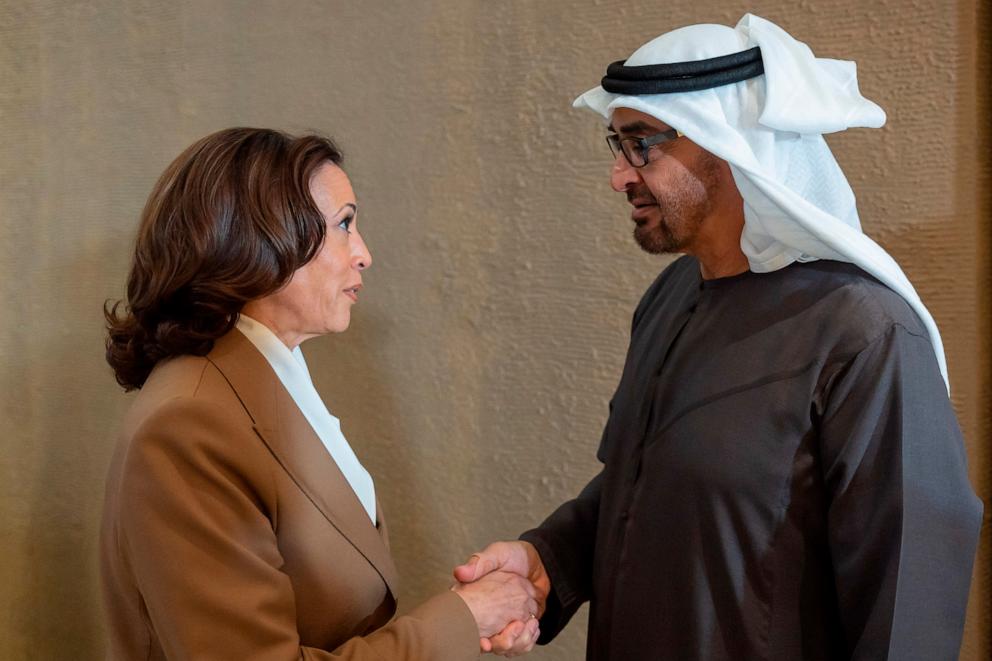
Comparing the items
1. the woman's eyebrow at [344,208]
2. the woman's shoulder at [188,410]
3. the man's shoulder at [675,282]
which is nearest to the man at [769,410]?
the man's shoulder at [675,282]

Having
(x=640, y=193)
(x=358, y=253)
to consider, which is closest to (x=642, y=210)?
(x=640, y=193)

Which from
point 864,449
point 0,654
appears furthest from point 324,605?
point 0,654

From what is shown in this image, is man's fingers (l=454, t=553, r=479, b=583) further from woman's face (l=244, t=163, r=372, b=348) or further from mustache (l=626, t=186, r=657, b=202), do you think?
mustache (l=626, t=186, r=657, b=202)

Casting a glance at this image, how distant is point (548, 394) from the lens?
2.76 m

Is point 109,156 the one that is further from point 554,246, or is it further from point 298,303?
point 298,303

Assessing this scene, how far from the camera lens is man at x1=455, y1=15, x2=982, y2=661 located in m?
1.51

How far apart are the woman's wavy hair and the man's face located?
2.07 feet

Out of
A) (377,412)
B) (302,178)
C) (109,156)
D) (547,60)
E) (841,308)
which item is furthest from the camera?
(109,156)

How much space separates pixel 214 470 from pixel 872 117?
1.24 metres

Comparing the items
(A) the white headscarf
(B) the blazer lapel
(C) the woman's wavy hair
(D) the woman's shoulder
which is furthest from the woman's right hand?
(A) the white headscarf

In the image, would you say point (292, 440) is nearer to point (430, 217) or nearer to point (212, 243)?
point (212, 243)

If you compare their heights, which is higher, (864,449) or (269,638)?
(864,449)

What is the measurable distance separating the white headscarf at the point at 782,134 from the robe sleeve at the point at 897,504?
0.17 m

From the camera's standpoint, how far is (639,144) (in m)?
1.84
